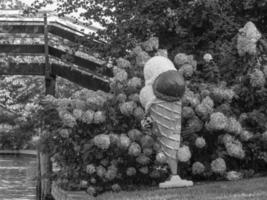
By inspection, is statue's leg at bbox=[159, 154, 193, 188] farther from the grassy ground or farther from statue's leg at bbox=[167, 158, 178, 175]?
the grassy ground

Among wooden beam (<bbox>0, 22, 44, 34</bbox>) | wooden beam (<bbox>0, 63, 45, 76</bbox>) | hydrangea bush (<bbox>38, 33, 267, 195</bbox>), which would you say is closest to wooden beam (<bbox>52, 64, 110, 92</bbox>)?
wooden beam (<bbox>0, 63, 45, 76</bbox>)

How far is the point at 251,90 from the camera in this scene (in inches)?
377

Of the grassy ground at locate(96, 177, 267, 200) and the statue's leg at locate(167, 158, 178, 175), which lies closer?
the grassy ground at locate(96, 177, 267, 200)

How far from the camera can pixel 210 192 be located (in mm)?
7602

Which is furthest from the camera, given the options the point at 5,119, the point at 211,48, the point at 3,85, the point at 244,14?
the point at 5,119

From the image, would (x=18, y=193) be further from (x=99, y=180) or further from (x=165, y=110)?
(x=165, y=110)

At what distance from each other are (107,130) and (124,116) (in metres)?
0.33

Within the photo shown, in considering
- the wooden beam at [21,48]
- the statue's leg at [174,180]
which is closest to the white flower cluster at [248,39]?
the statue's leg at [174,180]

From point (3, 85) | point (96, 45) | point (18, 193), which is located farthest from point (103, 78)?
point (3, 85)

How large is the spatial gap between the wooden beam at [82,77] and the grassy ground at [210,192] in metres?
6.70

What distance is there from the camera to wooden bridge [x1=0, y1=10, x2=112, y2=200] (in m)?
15.4

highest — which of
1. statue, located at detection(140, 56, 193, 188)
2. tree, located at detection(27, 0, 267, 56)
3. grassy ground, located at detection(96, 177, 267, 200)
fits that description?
tree, located at detection(27, 0, 267, 56)

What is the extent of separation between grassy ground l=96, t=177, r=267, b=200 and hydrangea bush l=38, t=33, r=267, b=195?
45 cm

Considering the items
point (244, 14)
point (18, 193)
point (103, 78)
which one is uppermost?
point (244, 14)
